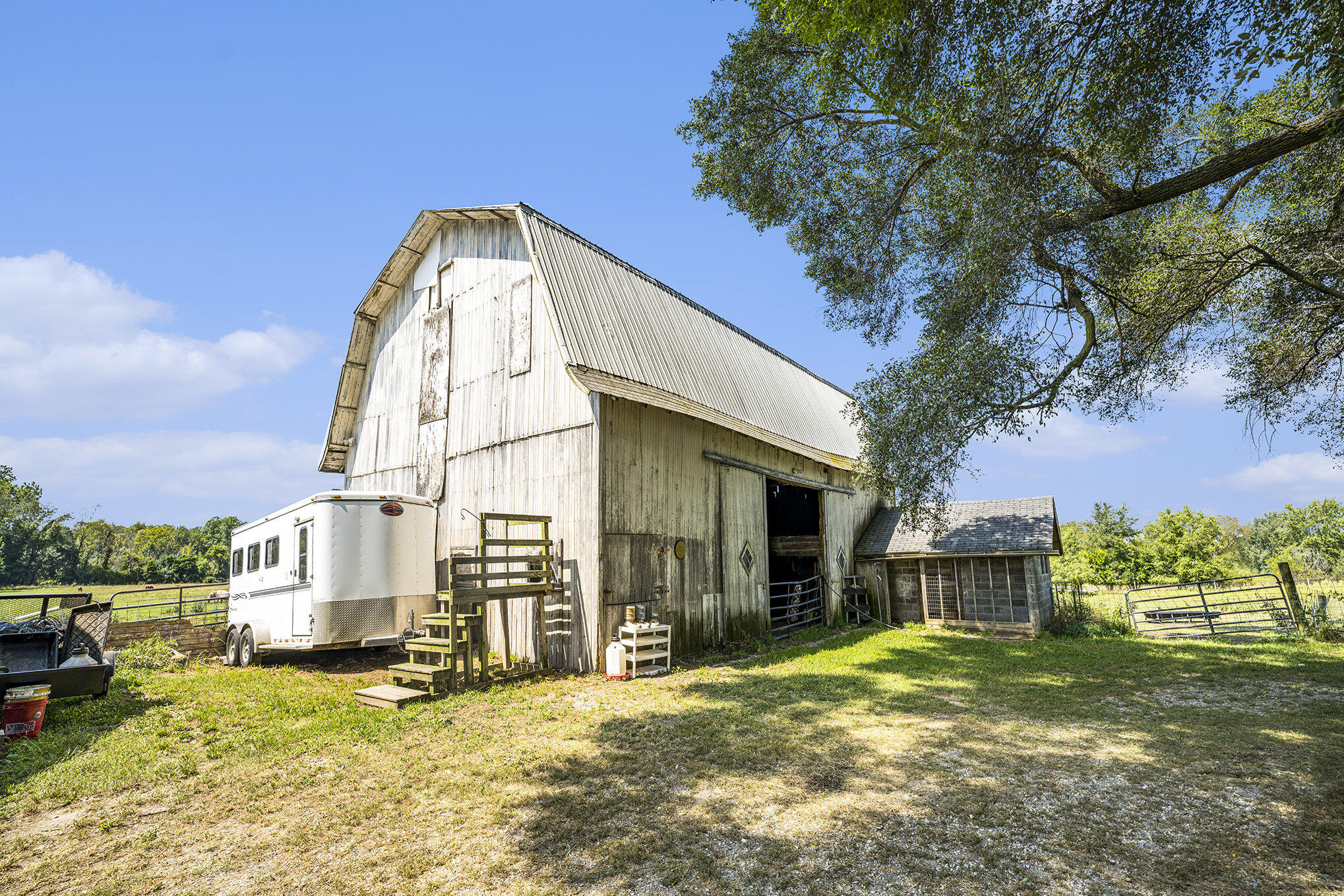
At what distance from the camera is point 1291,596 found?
15555 millimetres

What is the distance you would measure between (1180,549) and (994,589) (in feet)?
93.1

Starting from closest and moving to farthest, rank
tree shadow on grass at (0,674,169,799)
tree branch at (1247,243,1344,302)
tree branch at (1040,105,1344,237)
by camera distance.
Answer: tree shadow on grass at (0,674,169,799) → tree branch at (1040,105,1344,237) → tree branch at (1247,243,1344,302)

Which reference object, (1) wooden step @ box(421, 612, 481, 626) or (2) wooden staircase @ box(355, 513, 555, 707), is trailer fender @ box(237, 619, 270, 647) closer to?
(2) wooden staircase @ box(355, 513, 555, 707)

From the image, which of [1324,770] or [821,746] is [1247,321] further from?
[821,746]

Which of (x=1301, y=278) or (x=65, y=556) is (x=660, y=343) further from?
(x=65, y=556)

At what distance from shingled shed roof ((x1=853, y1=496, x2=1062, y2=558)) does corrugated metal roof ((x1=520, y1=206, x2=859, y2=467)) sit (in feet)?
9.64

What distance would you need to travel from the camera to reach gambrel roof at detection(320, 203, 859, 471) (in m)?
12.0

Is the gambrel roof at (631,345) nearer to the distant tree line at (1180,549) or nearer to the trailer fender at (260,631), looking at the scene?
the trailer fender at (260,631)

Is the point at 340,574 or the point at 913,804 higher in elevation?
the point at 340,574

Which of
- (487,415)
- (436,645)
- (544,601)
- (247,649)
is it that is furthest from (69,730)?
(487,415)

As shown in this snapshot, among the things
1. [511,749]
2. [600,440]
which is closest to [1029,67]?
[600,440]

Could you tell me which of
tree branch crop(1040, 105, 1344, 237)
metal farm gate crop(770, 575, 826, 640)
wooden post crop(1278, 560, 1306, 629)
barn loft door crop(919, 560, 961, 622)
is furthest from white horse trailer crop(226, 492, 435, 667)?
wooden post crop(1278, 560, 1306, 629)

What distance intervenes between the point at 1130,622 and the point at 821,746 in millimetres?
15476

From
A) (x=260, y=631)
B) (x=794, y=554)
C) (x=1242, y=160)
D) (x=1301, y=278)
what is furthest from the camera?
(x=794, y=554)
